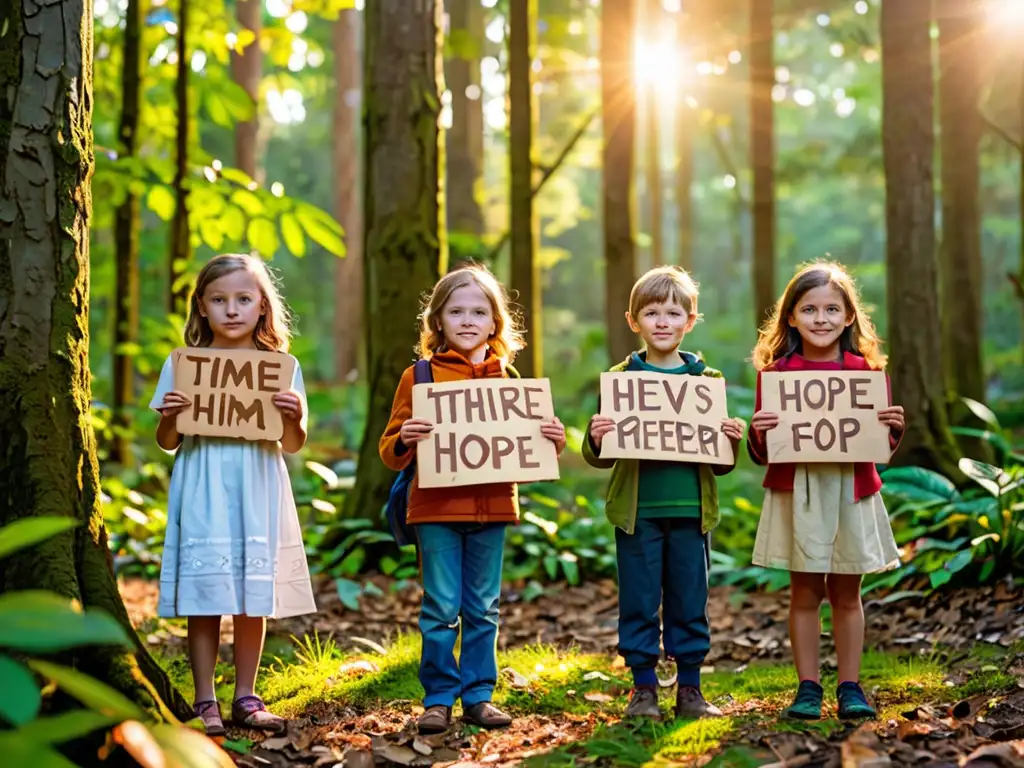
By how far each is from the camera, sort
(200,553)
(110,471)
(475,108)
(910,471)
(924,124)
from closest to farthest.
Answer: (200,553), (910,471), (924,124), (110,471), (475,108)

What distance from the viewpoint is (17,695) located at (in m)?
1.95

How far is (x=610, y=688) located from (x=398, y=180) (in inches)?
143

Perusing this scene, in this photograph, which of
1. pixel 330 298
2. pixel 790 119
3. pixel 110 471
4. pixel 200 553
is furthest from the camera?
pixel 330 298

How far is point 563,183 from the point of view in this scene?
888 inches

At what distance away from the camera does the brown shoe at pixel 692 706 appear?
158 inches

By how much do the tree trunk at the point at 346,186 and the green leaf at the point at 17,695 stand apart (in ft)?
55.0

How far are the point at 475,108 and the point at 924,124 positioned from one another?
28.5 ft

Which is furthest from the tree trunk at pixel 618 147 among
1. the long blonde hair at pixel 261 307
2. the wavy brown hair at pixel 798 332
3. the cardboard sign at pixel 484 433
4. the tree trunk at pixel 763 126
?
the long blonde hair at pixel 261 307

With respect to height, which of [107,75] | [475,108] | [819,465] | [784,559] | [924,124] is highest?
[475,108]

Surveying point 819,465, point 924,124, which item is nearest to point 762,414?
point 819,465

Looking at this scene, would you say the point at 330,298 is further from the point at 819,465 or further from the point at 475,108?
the point at 819,465

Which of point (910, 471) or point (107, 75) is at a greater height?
point (107, 75)

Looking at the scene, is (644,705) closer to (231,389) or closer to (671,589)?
(671,589)

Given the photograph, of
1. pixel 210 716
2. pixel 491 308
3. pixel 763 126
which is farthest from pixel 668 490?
pixel 763 126
